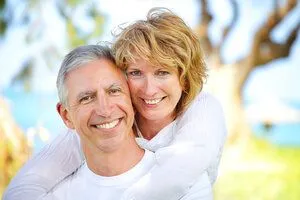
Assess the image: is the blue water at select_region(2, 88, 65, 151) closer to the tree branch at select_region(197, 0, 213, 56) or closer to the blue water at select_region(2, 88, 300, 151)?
the blue water at select_region(2, 88, 300, 151)

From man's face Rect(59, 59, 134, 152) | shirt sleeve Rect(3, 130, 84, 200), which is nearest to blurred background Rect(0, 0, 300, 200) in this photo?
shirt sleeve Rect(3, 130, 84, 200)

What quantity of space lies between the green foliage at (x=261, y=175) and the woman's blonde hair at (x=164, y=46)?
12.3 feet

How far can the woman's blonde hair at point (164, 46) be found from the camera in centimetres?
192

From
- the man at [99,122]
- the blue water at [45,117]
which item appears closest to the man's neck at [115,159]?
the man at [99,122]

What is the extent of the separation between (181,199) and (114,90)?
1.15 feet

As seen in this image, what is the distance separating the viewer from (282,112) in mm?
5711

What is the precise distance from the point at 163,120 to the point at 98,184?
0.37 metres

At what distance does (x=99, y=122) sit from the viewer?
179cm

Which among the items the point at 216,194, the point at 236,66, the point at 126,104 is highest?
the point at 126,104

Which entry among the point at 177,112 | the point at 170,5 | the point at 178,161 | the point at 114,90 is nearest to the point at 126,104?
the point at 114,90

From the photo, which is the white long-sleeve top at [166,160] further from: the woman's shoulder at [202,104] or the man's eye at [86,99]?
the man's eye at [86,99]

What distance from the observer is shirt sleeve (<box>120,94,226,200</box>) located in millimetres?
1862

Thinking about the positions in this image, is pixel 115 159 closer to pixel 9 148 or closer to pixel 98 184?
pixel 98 184

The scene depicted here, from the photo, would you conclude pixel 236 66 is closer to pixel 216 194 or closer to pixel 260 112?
pixel 260 112
